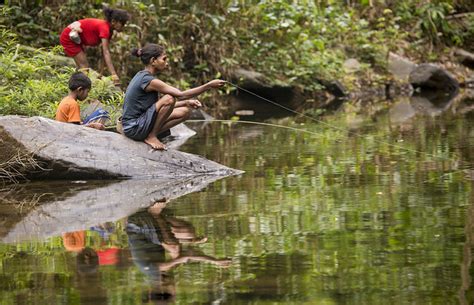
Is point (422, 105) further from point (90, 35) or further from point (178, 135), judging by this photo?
point (90, 35)

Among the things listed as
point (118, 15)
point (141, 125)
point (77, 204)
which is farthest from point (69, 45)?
point (77, 204)

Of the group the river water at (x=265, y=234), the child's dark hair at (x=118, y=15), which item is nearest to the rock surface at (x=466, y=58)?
the child's dark hair at (x=118, y=15)

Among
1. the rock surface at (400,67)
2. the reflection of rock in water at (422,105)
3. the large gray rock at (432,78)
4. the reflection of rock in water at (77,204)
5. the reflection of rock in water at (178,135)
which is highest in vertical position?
the rock surface at (400,67)

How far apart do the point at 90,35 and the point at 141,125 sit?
482 cm

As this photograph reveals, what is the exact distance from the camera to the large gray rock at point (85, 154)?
897 centimetres

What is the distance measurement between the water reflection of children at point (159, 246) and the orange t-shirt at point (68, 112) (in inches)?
104

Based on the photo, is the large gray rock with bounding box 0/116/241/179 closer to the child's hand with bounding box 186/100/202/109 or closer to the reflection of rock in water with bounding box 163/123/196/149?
the child's hand with bounding box 186/100/202/109

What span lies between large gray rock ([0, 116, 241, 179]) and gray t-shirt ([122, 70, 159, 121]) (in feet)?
0.83

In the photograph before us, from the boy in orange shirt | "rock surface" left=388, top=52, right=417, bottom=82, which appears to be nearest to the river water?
the boy in orange shirt

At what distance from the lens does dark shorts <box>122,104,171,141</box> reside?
9.29 metres

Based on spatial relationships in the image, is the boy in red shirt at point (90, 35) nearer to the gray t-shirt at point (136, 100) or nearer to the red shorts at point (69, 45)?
the red shorts at point (69, 45)

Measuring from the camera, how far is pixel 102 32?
1352 centimetres

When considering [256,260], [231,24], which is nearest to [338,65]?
[231,24]

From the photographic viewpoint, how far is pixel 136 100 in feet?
30.7
